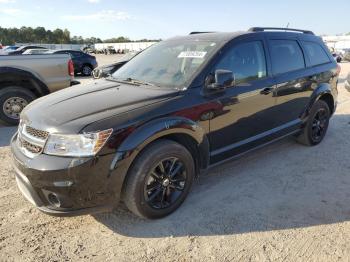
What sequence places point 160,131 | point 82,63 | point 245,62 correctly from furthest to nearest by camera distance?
1. point 82,63
2. point 245,62
3. point 160,131

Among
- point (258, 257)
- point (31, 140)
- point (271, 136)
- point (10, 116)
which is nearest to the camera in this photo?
point (258, 257)

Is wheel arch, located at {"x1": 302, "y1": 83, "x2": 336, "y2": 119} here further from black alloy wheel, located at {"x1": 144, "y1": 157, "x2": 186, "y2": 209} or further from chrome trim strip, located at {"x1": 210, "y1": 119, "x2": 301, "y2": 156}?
black alloy wheel, located at {"x1": 144, "y1": 157, "x2": 186, "y2": 209}

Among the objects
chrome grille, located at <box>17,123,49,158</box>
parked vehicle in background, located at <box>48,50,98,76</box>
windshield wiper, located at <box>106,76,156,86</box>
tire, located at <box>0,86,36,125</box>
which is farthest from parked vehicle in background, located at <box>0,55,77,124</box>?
parked vehicle in background, located at <box>48,50,98,76</box>

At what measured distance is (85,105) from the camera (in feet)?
10.7

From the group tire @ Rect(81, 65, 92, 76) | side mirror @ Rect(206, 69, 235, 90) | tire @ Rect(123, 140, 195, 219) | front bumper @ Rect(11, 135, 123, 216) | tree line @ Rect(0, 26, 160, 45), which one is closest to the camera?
front bumper @ Rect(11, 135, 123, 216)

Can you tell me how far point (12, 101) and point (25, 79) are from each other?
52cm

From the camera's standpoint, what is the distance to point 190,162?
11.6 feet

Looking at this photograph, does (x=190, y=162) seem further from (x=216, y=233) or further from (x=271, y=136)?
(x=271, y=136)

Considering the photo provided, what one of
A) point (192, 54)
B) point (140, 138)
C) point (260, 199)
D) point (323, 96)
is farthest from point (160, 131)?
point (323, 96)

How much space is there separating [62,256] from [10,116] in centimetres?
494

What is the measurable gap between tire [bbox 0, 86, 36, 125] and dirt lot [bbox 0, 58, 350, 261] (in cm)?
281

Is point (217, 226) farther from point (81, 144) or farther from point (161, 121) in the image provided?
point (81, 144)

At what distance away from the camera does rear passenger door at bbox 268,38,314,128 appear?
14.8 ft

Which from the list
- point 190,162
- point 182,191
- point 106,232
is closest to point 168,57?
point 190,162
